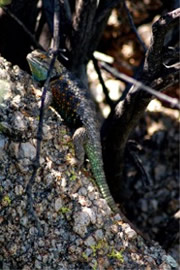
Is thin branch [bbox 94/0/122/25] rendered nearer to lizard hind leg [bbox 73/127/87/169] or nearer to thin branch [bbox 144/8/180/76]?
thin branch [bbox 144/8/180/76]

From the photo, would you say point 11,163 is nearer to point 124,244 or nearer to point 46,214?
point 46,214

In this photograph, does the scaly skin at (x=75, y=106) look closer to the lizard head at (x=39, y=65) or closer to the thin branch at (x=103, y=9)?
the lizard head at (x=39, y=65)

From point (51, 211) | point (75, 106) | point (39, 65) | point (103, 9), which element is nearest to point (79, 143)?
point (75, 106)

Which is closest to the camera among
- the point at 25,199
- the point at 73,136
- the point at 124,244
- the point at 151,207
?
the point at 25,199

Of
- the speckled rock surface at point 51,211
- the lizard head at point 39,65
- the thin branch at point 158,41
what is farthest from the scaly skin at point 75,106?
the thin branch at point 158,41

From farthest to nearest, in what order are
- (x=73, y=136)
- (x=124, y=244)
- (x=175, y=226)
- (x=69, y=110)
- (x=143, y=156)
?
(x=143, y=156)
(x=175, y=226)
(x=69, y=110)
(x=73, y=136)
(x=124, y=244)

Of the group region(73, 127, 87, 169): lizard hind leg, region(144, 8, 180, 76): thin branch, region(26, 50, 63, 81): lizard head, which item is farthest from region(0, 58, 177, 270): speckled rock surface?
region(144, 8, 180, 76): thin branch

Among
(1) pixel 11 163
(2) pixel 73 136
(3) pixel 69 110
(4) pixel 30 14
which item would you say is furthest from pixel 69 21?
(1) pixel 11 163
